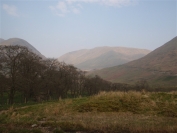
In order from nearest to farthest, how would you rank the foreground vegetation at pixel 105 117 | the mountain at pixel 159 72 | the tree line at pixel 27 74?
1. the foreground vegetation at pixel 105 117
2. the tree line at pixel 27 74
3. the mountain at pixel 159 72

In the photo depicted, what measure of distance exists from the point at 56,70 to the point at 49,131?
163 ft

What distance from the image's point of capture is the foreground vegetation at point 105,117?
31.0 ft

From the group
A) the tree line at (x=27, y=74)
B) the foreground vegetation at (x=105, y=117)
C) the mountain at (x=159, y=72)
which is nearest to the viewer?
the foreground vegetation at (x=105, y=117)

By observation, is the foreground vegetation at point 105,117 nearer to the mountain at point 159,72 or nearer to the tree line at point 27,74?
the tree line at point 27,74

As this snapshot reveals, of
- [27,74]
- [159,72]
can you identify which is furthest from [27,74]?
[159,72]

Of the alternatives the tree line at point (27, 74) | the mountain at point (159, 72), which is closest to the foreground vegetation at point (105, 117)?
the tree line at point (27, 74)

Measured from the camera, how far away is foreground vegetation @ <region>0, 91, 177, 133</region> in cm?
944

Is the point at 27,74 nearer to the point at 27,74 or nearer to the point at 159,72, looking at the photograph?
the point at 27,74

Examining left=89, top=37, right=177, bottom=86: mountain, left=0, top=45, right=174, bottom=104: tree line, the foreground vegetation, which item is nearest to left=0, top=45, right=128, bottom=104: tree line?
left=0, top=45, right=174, bottom=104: tree line

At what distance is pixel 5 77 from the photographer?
37.3 m

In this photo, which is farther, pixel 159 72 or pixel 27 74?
pixel 159 72

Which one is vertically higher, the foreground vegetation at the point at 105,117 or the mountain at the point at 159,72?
the mountain at the point at 159,72

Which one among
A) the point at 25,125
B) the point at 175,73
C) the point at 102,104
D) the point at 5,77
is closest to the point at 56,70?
the point at 5,77

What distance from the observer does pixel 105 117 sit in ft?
→ 43.6
